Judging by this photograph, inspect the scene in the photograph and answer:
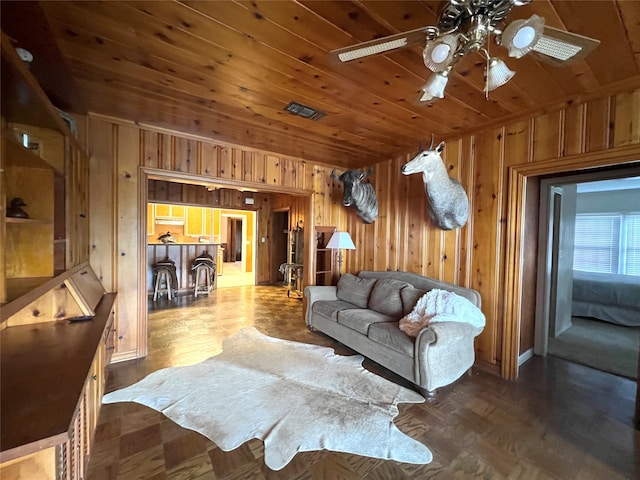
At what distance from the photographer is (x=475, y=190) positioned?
3.04m

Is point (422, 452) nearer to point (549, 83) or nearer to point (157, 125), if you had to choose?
point (549, 83)

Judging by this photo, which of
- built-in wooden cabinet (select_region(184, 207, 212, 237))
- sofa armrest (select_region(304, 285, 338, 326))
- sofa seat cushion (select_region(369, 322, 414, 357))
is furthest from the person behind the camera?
built-in wooden cabinet (select_region(184, 207, 212, 237))

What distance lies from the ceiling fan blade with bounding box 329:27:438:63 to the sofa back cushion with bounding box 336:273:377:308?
2875 mm

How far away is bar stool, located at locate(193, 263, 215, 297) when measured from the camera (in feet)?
20.5

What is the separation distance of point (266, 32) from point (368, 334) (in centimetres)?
278

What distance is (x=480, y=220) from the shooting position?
2986mm

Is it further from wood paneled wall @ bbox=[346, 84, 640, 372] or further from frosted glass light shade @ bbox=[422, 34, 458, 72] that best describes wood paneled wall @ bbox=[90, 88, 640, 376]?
frosted glass light shade @ bbox=[422, 34, 458, 72]

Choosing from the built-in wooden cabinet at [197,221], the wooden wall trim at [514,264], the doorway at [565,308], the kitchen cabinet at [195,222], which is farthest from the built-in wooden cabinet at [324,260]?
the kitchen cabinet at [195,222]

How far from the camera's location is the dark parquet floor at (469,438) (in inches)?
62.0

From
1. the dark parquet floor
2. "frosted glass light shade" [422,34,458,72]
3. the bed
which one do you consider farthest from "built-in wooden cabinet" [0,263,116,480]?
the bed

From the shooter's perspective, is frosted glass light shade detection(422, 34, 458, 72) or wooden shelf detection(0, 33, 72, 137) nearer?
wooden shelf detection(0, 33, 72, 137)

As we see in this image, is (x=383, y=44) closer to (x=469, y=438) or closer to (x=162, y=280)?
(x=469, y=438)

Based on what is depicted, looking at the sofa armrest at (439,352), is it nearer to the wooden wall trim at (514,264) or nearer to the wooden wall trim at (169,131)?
the wooden wall trim at (514,264)

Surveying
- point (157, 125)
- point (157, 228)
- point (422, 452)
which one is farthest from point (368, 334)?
point (157, 228)
